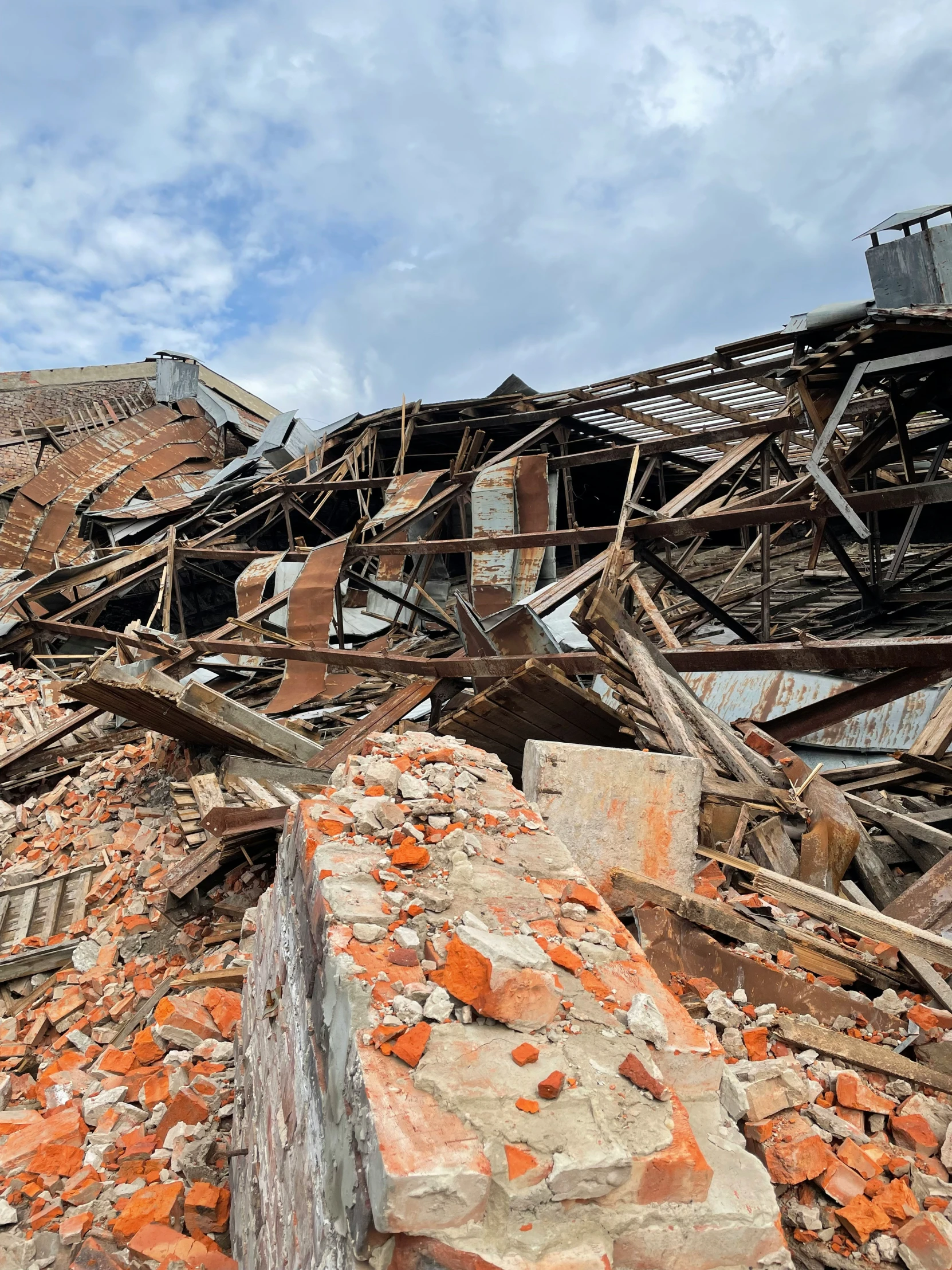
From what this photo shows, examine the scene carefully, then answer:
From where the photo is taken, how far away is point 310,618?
813 centimetres

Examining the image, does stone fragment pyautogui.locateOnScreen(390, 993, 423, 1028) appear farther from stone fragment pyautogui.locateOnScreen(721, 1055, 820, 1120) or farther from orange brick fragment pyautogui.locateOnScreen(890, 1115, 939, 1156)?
orange brick fragment pyautogui.locateOnScreen(890, 1115, 939, 1156)

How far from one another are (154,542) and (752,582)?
412 inches

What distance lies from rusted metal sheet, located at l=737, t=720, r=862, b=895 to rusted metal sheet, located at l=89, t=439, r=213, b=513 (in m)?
15.5

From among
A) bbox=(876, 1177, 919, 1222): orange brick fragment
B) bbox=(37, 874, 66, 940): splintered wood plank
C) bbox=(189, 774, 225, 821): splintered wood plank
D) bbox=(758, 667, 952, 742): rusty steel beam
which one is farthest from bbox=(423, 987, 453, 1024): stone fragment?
bbox=(37, 874, 66, 940): splintered wood plank

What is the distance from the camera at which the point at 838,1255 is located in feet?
5.77

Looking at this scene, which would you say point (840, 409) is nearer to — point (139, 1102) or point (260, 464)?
point (139, 1102)

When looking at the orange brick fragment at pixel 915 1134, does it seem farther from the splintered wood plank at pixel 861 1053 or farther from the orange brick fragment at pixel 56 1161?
the orange brick fragment at pixel 56 1161

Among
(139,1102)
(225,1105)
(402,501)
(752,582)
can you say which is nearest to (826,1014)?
(225,1105)

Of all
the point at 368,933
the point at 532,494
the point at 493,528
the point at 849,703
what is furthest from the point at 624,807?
the point at 532,494

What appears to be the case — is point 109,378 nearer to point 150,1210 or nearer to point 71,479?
point 71,479

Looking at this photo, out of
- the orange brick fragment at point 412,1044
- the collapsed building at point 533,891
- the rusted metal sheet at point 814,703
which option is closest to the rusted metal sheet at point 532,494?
the collapsed building at point 533,891

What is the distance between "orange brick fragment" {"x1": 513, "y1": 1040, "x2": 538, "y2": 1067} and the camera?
4.59 feet

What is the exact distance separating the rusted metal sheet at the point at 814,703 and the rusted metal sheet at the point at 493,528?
384cm

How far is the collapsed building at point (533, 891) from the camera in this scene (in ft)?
4.43
